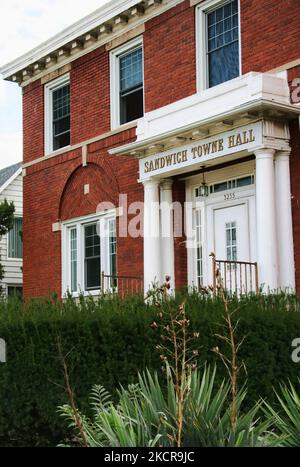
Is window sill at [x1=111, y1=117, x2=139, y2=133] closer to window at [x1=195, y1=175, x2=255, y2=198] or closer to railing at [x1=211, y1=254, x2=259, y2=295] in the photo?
window at [x1=195, y1=175, x2=255, y2=198]

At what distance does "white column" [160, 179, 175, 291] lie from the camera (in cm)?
1484

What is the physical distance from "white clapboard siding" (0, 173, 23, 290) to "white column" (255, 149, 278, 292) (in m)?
17.4

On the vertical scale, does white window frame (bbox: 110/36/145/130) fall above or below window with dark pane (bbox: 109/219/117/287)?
above

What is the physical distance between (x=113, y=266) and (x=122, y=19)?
18.0ft

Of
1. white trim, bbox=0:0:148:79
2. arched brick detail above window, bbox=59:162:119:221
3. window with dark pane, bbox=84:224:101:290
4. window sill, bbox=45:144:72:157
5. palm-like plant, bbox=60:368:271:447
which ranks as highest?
white trim, bbox=0:0:148:79

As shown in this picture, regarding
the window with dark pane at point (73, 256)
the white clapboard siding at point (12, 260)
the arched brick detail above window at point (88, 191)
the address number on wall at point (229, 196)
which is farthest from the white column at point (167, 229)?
the white clapboard siding at point (12, 260)

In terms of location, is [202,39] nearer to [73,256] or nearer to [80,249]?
[80,249]

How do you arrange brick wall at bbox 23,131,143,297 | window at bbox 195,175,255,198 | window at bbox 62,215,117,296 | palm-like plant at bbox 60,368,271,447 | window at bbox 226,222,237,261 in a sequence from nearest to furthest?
1. palm-like plant at bbox 60,368,271,447
2. window at bbox 195,175,255,198
3. window at bbox 226,222,237,261
4. brick wall at bbox 23,131,143,297
5. window at bbox 62,215,117,296

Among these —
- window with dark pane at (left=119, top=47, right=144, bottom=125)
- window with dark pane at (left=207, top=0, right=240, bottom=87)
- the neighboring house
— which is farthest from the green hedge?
the neighboring house

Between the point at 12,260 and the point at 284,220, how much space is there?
59.4 feet

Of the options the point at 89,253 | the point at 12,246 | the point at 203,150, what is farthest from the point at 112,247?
the point at 12,246

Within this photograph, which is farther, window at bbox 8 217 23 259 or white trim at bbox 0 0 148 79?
window at bbox 8 217 23 259

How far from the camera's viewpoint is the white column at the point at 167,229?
1484 cm
